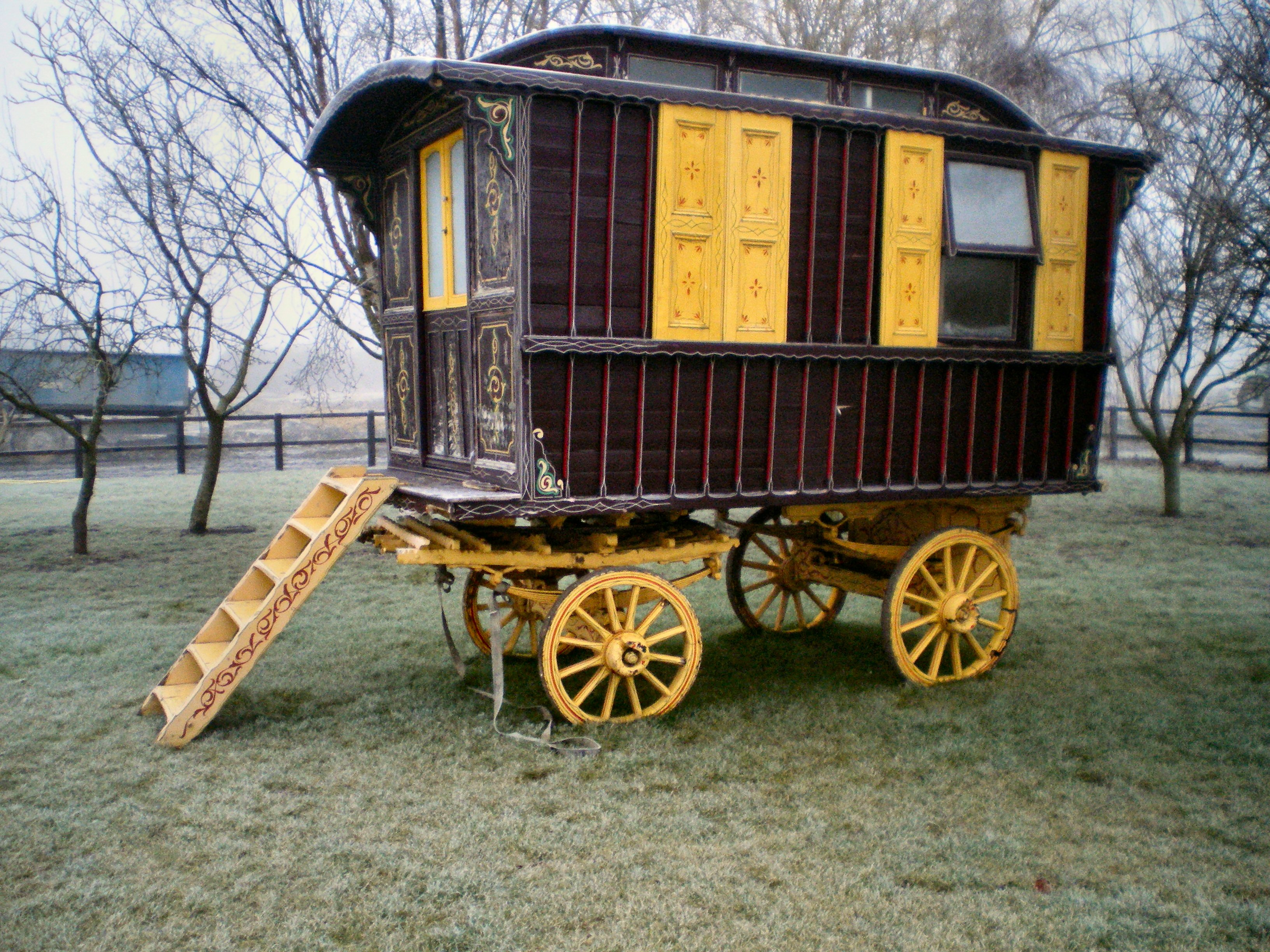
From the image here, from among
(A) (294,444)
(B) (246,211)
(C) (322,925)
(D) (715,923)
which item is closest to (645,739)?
(D) (715,923)

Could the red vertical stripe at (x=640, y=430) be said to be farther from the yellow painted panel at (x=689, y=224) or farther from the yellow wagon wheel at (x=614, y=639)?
the yellow wagon wheel at (x=614, y=639)

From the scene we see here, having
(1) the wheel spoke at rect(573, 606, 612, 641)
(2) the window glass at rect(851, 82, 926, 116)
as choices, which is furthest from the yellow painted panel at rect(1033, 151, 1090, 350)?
(1) the wheel spoke at rect(573, 606, 612, 641)

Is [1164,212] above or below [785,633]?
above

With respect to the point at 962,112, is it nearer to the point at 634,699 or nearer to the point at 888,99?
the point at 888,99

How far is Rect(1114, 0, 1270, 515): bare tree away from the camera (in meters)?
8.83

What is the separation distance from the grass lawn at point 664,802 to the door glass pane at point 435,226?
7.31 feet

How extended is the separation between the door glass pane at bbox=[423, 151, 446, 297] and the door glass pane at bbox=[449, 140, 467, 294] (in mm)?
94

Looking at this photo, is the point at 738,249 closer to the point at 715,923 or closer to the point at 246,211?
the point at 715,923

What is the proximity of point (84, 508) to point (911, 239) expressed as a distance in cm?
789

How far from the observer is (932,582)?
218 inches

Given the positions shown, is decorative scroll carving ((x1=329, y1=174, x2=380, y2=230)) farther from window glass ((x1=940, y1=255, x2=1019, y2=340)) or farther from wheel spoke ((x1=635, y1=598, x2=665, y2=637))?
window glass ((x1=940, y1=255, x2=1019, y2=340))

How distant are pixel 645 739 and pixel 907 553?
6.08 ft

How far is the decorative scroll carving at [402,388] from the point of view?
5.81 metres

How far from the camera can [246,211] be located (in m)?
9.46
